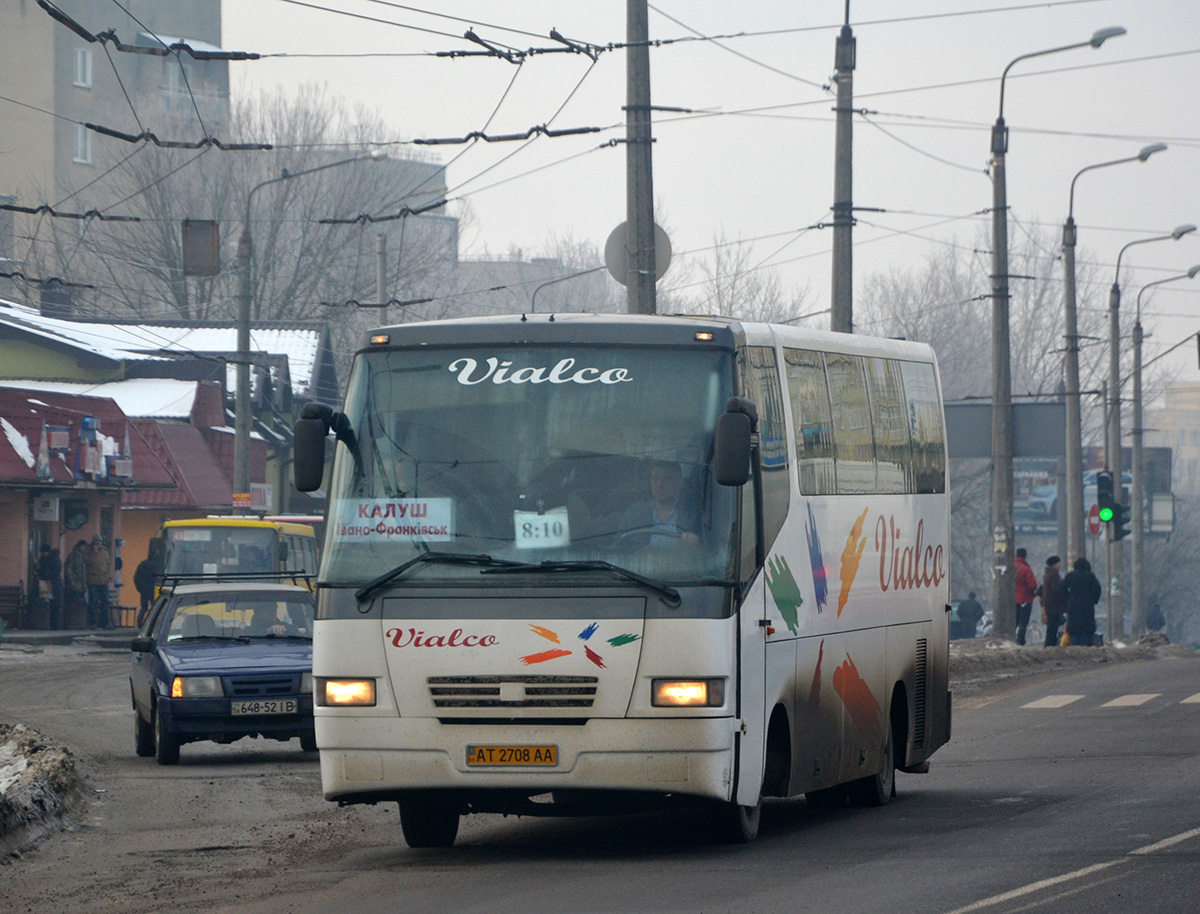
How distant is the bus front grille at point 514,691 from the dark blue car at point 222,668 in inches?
263

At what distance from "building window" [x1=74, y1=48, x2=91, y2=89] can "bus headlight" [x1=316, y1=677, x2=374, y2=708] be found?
82525mm

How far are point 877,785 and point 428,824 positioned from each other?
3532mm

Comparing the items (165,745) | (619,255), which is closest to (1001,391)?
(619,255)

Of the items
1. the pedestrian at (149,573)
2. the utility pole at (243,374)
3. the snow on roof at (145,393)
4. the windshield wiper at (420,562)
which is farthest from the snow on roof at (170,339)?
the windshield wiper at (420,562)

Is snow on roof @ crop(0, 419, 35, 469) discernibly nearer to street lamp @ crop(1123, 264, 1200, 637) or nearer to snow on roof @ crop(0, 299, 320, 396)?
snow on roof @ crop(0, 299, 320, 396)

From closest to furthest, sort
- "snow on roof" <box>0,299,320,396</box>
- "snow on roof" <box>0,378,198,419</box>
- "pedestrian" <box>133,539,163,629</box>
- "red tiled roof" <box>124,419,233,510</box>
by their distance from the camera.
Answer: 1. "pedestrian" <box>133,539,163,629</box>
2. "red tiled roof" <box>124,419,233,510</box>
3. "snow on roof" <box>0,378,198,419</box>
4. "snow on roof" <box>0,299,320,396</box>

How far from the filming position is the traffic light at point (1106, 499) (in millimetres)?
41219

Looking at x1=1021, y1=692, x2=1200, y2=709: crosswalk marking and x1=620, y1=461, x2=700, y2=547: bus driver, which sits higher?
x1=620, y1=461, x2=700, y2=547: bus driver

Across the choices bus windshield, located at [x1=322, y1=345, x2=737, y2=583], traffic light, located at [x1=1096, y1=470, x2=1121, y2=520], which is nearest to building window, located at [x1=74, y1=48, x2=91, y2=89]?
traffic light, located at [x1=1096, y1=470, x2=1121, y2=520]

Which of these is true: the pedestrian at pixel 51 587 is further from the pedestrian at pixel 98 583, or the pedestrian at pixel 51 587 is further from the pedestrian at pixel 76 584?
the pedestrian at pixel 98 583

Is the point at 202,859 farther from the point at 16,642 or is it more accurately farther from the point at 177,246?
the point at 177,246

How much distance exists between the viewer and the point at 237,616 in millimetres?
18312

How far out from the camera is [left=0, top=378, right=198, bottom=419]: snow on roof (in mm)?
48812

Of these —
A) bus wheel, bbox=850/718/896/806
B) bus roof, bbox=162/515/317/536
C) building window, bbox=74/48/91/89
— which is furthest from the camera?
building window, bbox=74/48/91/89
